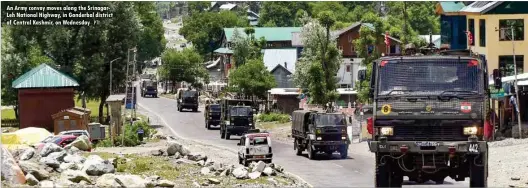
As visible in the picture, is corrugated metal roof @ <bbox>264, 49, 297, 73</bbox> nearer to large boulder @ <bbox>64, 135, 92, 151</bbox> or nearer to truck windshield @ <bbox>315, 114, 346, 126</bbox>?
truck windshield @ <bbox>315, 114, 346, 126</bbox>

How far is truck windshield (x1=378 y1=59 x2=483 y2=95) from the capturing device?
2366cm

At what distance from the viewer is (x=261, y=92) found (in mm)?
97625

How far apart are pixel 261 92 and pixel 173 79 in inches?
1525

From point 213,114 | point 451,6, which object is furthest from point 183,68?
point 451,6

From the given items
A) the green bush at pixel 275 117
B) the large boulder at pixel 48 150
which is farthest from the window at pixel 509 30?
the large boulder at pixel 48 150

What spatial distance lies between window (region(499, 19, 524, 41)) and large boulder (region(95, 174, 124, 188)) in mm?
40743

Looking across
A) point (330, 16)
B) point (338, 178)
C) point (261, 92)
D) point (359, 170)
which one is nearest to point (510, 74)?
point (330, 16)

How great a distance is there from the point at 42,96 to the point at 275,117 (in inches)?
911

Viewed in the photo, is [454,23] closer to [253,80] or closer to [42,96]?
[253,80]

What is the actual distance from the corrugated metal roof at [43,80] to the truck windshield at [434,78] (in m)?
49.5

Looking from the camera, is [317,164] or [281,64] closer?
[317,164]

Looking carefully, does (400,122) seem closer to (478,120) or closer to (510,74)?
(478,120)

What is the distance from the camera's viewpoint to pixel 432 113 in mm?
23438

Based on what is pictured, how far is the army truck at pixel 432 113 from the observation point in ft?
76.5
